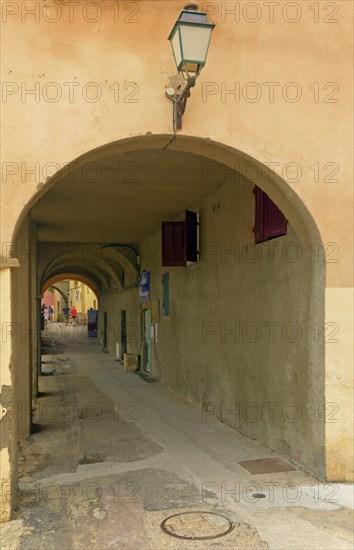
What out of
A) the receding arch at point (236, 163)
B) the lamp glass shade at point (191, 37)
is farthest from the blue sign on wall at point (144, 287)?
the lamp glass shade at point (191, 37)

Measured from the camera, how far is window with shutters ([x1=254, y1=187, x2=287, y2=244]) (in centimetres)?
657

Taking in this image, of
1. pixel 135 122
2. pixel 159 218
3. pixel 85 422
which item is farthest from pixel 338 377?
pixel 159 218

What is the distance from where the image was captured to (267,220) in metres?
7.02

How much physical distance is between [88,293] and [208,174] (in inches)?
1406

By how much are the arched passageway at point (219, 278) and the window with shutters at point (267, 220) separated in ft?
0.43

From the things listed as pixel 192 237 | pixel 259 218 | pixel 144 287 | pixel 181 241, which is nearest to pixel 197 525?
pixel 259 218

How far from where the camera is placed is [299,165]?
18.3 feet

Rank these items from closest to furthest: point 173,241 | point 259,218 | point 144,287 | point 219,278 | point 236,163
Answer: point 236,163 < point 259,218 < point 219,278 < point 173,241 < point 144,287

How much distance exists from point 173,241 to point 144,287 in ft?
15.2

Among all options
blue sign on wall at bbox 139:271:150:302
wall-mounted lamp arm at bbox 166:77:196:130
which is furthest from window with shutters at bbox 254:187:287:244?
blue sign on wall at bbox 139:271:150:302

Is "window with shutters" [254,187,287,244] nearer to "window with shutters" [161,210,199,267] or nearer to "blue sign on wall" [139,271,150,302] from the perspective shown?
"window with shutters" [161,210,199,267]

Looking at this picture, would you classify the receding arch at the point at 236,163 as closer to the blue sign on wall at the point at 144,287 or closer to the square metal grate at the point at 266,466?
the square metal grate at the point at 266,466

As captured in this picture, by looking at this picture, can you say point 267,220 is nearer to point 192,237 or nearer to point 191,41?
point 191,41

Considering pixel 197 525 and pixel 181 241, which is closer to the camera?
pixel 197 525
